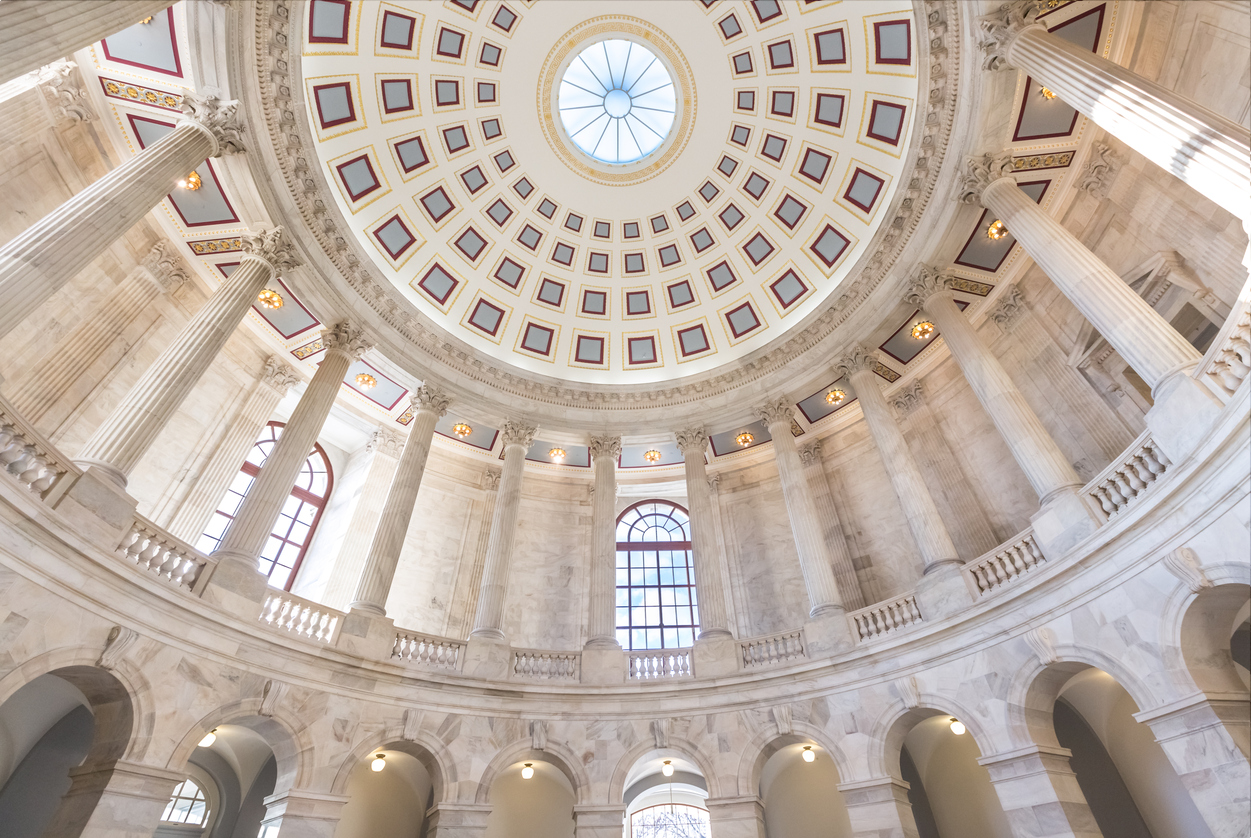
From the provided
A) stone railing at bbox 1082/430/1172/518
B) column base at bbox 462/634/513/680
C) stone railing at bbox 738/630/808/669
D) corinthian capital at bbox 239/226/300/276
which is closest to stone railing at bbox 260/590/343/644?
column base at bbox 462/634/513/680

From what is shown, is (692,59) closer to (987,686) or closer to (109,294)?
(109,294)

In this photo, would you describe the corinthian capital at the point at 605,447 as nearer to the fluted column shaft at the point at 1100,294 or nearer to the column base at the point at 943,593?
the column base at the point at 943,593

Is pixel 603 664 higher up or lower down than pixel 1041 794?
higher up

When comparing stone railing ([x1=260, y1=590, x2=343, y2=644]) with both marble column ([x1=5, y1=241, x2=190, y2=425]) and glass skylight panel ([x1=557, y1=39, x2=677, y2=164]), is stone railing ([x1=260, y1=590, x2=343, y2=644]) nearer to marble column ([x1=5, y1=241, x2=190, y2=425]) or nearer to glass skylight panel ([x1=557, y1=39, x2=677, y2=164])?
marble column ([x1=5, y1=241, x2=190, y2=425])

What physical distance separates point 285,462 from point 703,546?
10765 mm

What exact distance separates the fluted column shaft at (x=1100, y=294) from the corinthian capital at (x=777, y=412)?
7688mm

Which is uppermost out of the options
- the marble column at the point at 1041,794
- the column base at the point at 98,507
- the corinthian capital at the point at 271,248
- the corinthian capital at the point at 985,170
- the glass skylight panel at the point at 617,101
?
the glass skylight panel at the point at 617,101

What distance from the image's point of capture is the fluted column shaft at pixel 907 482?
1427cm

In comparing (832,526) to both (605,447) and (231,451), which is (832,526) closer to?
(605,447)

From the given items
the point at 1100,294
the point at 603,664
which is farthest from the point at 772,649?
the point at 1100,294

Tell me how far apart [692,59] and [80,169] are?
57.2 feet

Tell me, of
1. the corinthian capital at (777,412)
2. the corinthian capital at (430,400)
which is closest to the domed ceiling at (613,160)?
→ the corinthian capital at (777,412)

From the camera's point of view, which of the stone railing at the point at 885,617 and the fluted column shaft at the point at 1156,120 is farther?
the stone railing at the point at 885,617

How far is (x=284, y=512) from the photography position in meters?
20.8
